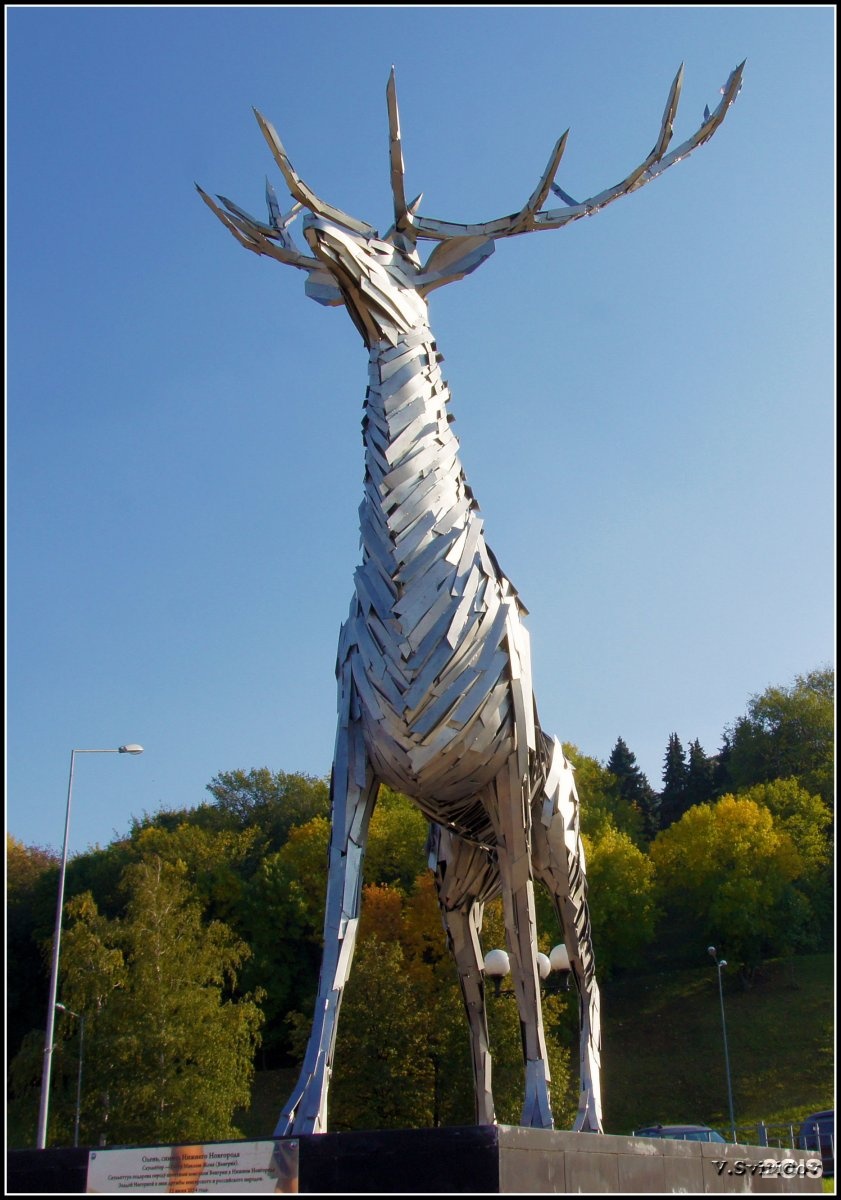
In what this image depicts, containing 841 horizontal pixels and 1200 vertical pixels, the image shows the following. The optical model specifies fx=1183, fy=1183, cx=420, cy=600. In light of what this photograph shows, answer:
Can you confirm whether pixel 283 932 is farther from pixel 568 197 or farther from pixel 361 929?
pixel 568 197

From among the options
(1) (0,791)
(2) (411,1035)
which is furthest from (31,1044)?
(1) (0,791)

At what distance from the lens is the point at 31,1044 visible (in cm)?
2950

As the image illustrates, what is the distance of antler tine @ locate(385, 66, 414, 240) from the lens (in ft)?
35.0

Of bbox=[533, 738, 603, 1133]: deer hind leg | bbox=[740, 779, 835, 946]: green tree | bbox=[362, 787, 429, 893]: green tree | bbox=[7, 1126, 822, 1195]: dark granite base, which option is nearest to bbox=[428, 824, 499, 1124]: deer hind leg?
bbox=[533, 738, 603, 1133]: deer hind leg

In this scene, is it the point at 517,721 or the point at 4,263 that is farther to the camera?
the point at 4,263

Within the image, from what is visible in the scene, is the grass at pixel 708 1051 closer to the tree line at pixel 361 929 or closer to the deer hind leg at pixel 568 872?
the tree line at pixel 361 929

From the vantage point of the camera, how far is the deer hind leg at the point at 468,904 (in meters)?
11.5

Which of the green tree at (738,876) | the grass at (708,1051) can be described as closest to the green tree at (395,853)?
the grass at (708,1051)

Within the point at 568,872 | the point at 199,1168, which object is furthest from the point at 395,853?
the point at 199,1168

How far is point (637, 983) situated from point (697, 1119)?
11.4 meters

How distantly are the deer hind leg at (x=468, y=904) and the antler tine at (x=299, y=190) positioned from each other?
571cm

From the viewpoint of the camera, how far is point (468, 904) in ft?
38.7

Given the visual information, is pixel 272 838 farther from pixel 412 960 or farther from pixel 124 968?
pixel 124 968

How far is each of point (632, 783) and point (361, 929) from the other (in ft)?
108
